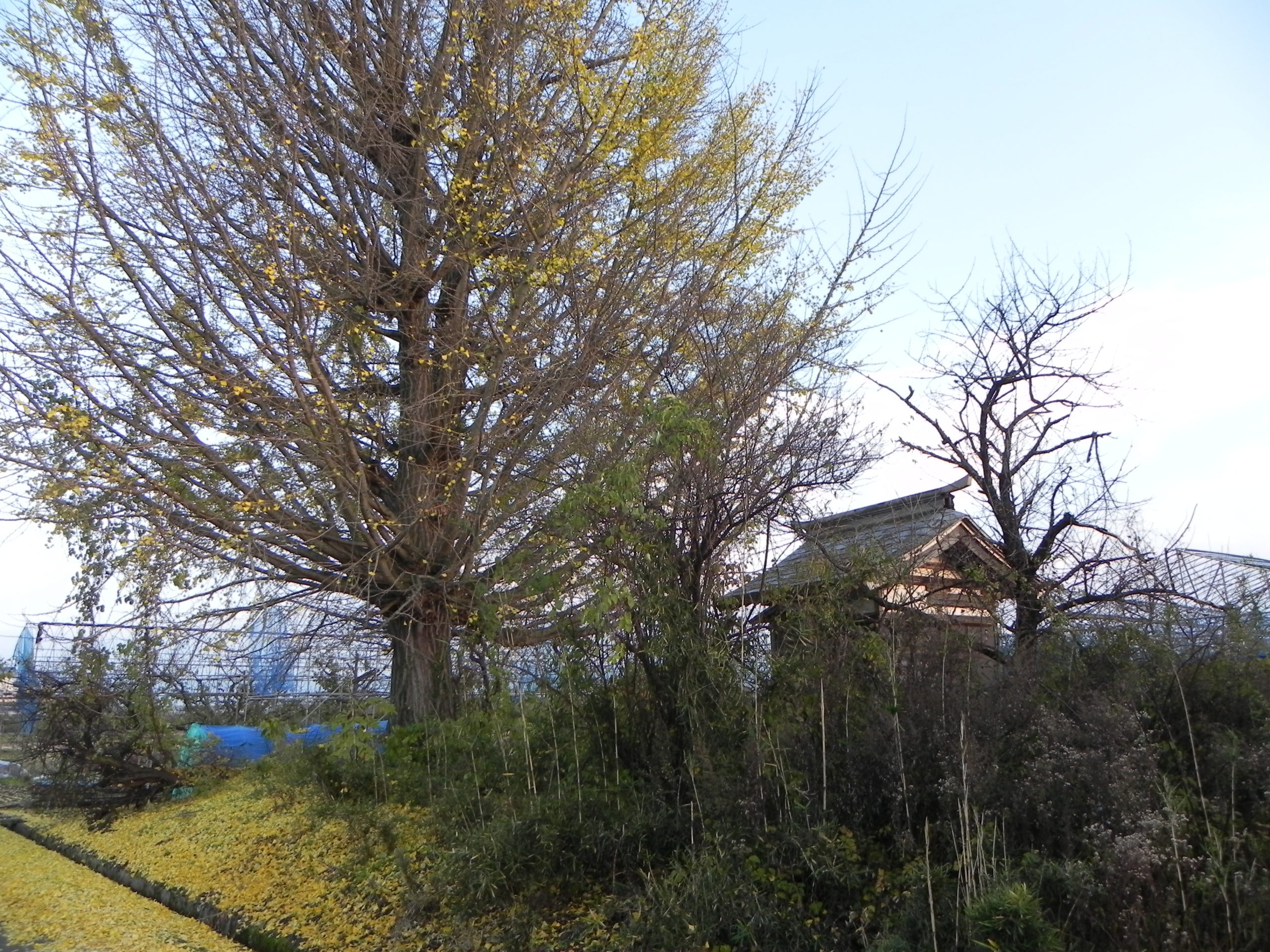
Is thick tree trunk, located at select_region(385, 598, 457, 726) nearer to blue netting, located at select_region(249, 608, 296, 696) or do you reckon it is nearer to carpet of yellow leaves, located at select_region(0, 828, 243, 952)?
blue netting, located at select_region(249, 608, 296, 696)

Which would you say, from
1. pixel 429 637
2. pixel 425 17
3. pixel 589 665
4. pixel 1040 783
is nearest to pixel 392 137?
pixel 425 17

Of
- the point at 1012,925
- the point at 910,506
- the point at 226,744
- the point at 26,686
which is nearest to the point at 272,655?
the point at 226,744

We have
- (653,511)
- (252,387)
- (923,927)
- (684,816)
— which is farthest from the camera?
(252,387)

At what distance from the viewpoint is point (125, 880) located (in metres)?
8.78

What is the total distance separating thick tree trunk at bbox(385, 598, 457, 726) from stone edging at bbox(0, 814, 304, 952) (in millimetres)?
2549

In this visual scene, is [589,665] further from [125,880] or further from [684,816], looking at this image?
[125,880]

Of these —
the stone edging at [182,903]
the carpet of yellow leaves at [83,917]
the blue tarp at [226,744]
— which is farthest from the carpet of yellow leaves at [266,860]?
the blue tarp at [226,744]

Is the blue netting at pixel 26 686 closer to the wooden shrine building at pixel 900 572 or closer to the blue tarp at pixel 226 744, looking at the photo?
the blue tarp at pixel 226 744

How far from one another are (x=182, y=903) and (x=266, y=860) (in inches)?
25.6

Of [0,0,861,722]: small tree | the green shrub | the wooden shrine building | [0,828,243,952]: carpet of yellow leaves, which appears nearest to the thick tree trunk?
[0,0,861,722]: small tree

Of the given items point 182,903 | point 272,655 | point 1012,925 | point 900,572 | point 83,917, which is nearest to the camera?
point 1012,925

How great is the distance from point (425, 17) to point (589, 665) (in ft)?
21.3

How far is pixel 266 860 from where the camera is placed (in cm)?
813

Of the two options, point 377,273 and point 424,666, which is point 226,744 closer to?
point 424,666
